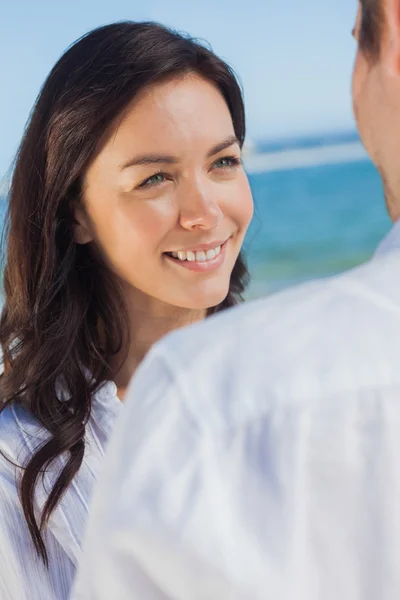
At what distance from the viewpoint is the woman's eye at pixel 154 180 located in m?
1.88

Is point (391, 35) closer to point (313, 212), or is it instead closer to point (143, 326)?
point (143, 326)

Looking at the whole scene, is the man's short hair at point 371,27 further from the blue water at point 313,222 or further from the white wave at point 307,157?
the white wave at point 307,157

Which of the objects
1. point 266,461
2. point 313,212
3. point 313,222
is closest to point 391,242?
point 266,461

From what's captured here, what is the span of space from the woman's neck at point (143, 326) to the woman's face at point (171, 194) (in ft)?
0.23

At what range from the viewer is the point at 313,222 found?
1617 centimetres

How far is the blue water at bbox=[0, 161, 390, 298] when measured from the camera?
13.4 meters

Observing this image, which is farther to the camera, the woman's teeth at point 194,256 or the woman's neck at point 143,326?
the woman's neck at point 143,326

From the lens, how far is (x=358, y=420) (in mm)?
644

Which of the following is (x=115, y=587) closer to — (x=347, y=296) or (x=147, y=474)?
(x=147, y=474)

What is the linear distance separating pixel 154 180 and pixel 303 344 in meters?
1.27

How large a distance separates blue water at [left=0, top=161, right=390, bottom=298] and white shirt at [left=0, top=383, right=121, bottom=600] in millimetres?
9427

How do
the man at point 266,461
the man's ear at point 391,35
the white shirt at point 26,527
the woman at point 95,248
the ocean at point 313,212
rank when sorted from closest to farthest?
the man at point 266,461, the man's ear at point 391,35, the white shirt at point 26,527, the woman at point 95,248, the ocean at point 313,212

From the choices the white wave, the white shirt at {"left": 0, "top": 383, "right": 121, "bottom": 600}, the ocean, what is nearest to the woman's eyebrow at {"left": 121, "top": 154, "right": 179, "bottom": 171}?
the white shirt at {"left": 0, "top": 383, "right": 121, "bottom": 600}

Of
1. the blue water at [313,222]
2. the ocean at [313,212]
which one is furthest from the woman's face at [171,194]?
the ocean at [313,212]
